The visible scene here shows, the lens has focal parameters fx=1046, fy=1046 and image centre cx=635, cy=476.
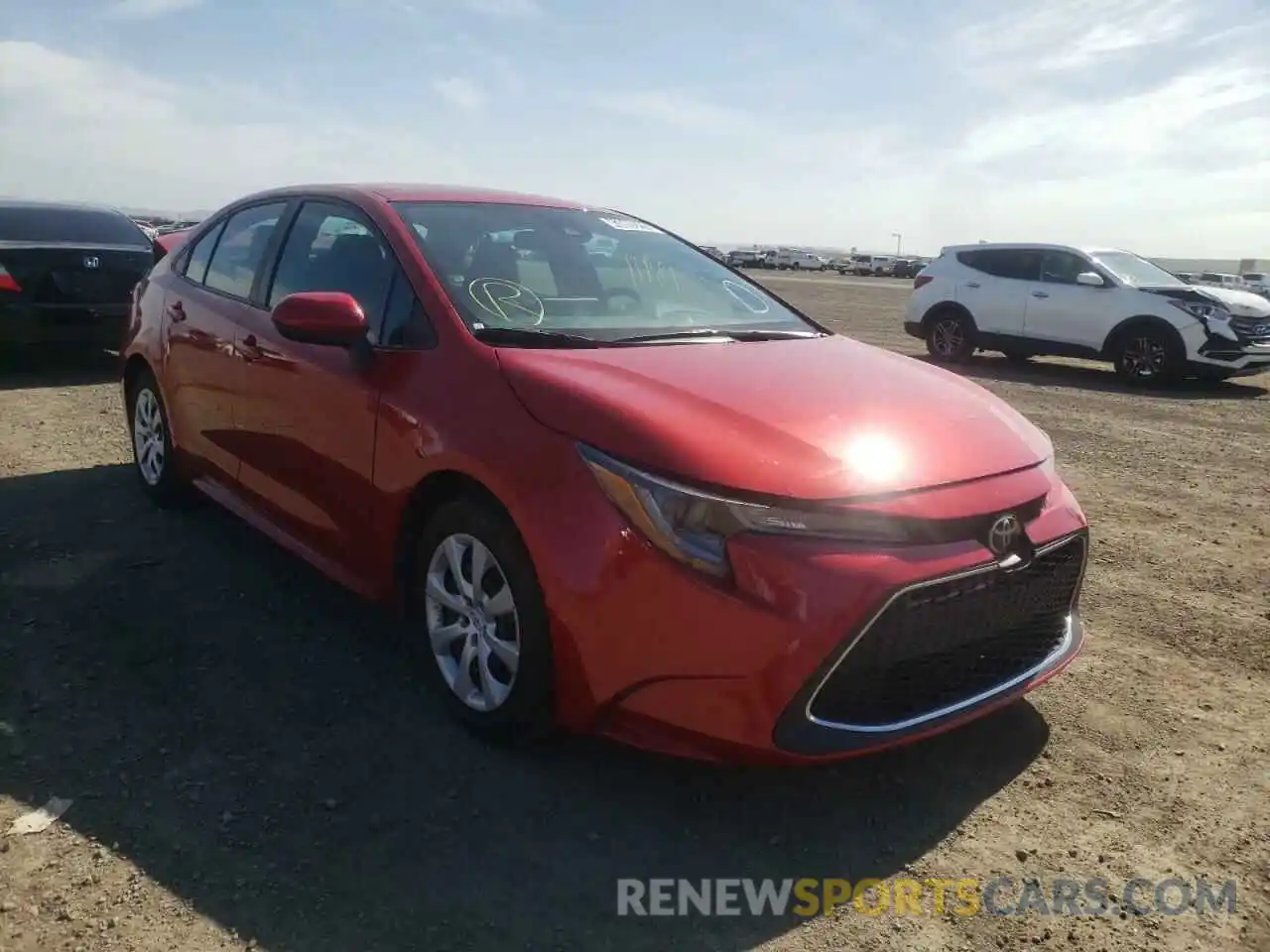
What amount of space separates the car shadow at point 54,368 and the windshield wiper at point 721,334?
22.1 feet

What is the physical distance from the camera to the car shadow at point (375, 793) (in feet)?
7.84

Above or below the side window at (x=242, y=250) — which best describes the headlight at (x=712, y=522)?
below

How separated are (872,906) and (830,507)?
37.1 inches

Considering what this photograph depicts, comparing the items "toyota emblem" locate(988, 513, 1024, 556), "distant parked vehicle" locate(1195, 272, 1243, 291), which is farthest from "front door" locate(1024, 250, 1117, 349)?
"toyota emblem" locate(988, 513, 1024, 556)

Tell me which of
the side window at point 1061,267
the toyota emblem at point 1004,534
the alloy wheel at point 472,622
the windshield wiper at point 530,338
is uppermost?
the side window at point 1061,267

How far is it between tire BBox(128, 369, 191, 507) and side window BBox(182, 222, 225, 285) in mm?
582

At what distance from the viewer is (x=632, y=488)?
258 centimetres

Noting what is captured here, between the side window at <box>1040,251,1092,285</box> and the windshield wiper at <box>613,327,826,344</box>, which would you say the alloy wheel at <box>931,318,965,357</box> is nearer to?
the side window at <box>1040,251,1092,285</box>

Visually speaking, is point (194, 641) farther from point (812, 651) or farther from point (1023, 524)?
point (1023, 524)

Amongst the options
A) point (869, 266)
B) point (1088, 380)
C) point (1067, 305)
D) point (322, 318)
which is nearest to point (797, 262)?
point (869, 266)

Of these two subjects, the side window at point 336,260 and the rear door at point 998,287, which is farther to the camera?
the rear door at point 998,287

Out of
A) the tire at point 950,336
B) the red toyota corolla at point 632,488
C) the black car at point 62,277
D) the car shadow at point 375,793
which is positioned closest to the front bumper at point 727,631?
the red toyota corolla at point 632,488

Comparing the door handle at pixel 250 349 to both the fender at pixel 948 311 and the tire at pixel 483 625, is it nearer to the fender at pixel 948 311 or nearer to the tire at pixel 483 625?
the tire at pixel 483 625

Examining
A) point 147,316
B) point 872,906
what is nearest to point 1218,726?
point 872,906
